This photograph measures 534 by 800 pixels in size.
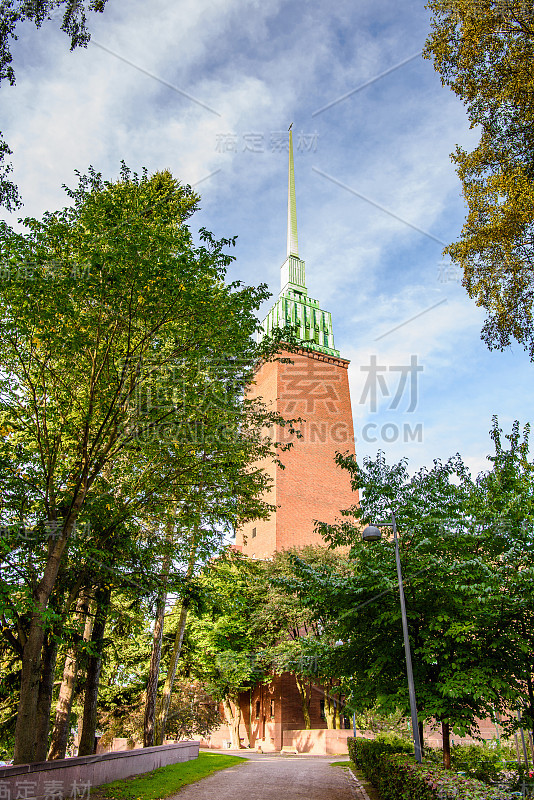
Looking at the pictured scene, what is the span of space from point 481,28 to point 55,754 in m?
19.0

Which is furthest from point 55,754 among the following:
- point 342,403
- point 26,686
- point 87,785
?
point 342,403

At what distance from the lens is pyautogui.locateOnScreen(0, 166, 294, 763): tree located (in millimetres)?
10008

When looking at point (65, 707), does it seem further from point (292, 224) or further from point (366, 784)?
point (292, 224)

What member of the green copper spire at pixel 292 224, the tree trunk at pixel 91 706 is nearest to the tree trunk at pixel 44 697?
the tree trunk at pixel 91 706

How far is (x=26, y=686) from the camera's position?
388 inches

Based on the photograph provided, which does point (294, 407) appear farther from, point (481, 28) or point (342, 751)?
point (481, 28)

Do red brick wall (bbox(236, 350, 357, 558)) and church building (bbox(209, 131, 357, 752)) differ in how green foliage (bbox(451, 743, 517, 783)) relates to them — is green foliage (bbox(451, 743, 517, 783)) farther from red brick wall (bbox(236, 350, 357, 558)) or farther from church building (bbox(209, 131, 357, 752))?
red brick wall (bbox(236, 350, 357, 558))

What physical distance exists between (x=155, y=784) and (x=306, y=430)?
35815mm

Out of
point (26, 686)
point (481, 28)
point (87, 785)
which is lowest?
point (87, 785)

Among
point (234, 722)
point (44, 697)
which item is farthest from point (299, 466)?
point (44, 697)

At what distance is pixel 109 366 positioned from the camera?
11133 mm

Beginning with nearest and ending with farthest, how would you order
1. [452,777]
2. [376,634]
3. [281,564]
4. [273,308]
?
[452,777] → [376,634] → [281,564] → [273,308]

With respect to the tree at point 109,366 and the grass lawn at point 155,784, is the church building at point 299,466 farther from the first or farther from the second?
the tree at point 109,366

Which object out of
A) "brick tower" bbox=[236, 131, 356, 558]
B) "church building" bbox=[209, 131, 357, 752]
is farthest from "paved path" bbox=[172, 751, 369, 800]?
"brick tower" bbox=[236, 131, 356, 558]
